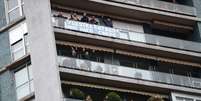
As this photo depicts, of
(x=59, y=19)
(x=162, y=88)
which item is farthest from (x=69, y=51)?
(x=162, y=88)

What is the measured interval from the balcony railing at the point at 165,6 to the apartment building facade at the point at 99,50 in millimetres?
69

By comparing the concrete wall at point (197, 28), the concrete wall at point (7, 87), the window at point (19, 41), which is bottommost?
the concrete wall at point (7, 87)

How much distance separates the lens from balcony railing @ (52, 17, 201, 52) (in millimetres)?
59688

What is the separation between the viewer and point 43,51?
5700 cm

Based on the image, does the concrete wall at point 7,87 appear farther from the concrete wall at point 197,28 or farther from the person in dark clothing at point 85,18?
the concrete wall at point 197,28

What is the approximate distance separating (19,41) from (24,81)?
296cm

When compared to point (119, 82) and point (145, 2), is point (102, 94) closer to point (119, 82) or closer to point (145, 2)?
point (119, 82)

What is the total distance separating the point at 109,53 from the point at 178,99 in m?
5.44

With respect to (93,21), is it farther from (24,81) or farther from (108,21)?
(24,81)

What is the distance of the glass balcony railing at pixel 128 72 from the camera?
58.2 meters

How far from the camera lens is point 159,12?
64312 mm

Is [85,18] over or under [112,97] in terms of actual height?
over

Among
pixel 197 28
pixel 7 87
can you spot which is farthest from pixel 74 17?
pixel 197 28

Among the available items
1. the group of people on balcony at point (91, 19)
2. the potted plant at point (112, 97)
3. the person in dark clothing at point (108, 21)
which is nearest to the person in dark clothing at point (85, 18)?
the group of people on balcony at point (91, 19)
